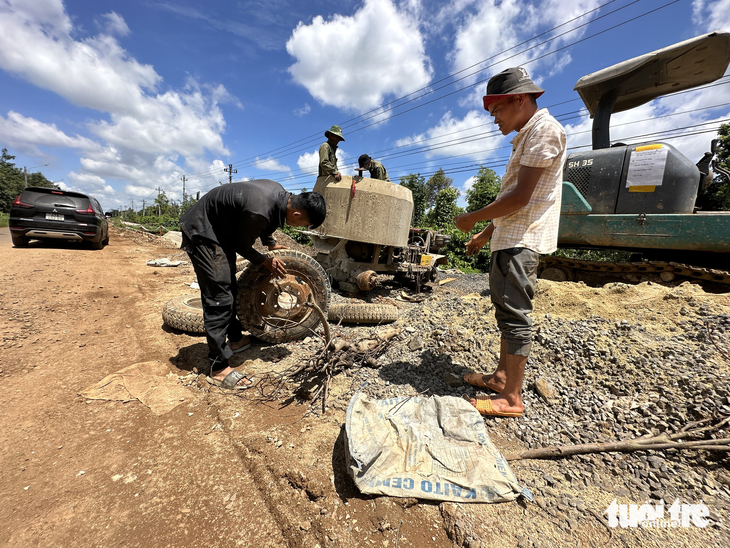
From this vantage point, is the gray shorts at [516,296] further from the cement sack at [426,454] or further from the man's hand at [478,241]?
the cement sack at [426,454]

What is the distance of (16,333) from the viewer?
3.27 m

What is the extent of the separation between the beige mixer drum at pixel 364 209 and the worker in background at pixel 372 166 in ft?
3.12

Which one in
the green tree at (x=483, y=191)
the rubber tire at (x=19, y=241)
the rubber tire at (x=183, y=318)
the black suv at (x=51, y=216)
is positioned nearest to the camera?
the rubber tire at (x=183, y=318)

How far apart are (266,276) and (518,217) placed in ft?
Answer: 8.11

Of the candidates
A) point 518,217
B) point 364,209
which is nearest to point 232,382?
point 518,217

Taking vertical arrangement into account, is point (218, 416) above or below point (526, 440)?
below

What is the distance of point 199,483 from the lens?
5.35 ft

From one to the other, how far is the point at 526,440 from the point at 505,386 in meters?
0.35

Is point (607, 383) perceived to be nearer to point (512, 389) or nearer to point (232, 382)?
point (512, 389)

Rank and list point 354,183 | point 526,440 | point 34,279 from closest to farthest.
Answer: point 526,440 → point 34,279 → point 354,183

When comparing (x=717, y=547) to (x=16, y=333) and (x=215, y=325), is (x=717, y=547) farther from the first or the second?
(x=16, y=333)

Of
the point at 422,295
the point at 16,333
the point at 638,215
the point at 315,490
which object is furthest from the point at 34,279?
the point at 638,215

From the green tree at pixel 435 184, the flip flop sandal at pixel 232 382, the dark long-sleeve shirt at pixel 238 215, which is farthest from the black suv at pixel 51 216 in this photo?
the green tree at pixel 435 184

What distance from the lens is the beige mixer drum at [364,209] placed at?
18.4ft
